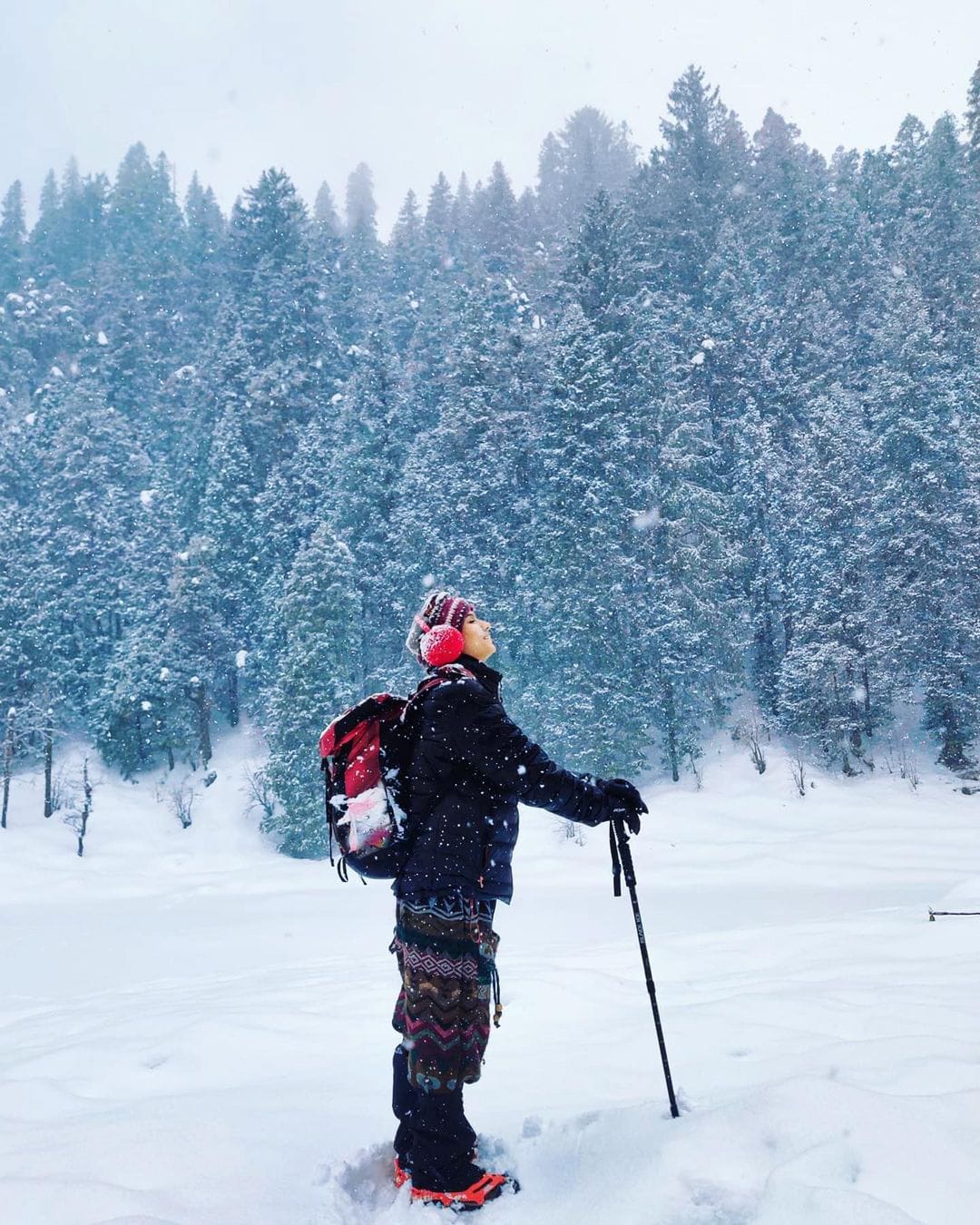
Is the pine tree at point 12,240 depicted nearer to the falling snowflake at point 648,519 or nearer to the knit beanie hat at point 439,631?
the falling snowflake at point 648,519

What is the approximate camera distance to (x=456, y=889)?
281 cm

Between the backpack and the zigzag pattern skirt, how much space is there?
0.23m

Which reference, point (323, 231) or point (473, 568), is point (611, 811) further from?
point (323, 231)

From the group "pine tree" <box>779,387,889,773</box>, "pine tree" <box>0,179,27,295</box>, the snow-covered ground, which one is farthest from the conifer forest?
"pine tree" <box>0,179,27,295</box>

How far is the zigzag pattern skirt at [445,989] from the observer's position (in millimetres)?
2766

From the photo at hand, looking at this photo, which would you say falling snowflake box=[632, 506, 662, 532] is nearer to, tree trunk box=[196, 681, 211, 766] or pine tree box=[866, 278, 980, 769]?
pine tree box=[866, 278, 980, 769]

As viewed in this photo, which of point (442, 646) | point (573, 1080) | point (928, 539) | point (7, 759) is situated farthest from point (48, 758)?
point (442, 646)

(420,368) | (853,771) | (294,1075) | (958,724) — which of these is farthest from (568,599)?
(294,1075)

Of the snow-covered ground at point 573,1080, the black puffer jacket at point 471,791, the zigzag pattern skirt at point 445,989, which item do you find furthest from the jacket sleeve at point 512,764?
the snow-covered ground at point 573,1080

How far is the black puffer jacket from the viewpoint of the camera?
2818 mm

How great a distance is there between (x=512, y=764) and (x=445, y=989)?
836 millimetres

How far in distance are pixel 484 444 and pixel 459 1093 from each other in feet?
98.0

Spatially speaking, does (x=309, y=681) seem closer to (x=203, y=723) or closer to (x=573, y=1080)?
(x=203, y=723)

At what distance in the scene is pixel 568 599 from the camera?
27141 millimetres
